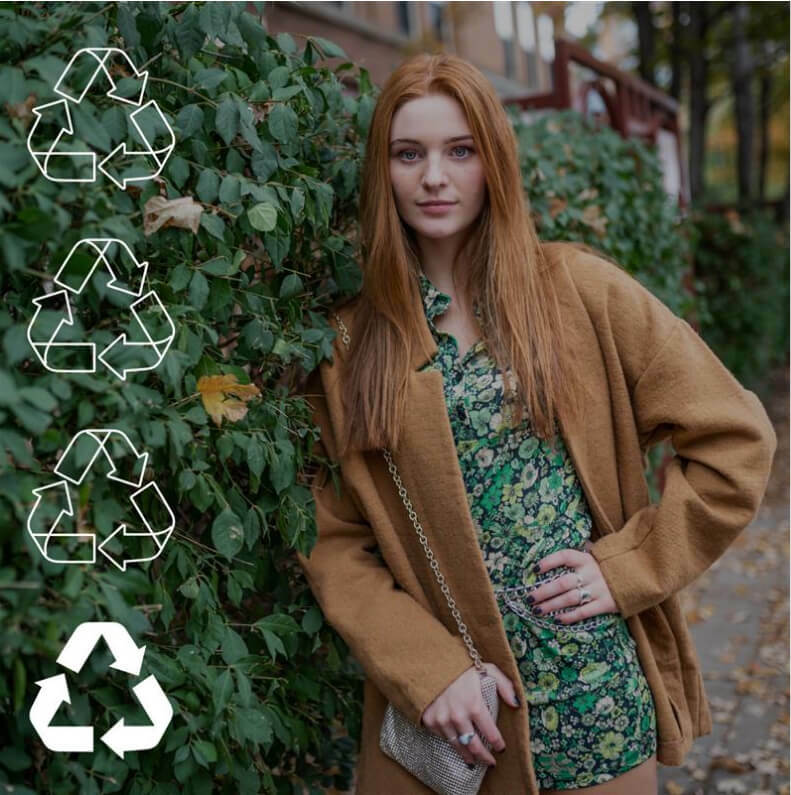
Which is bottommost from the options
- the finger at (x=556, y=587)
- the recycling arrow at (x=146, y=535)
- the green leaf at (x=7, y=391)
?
the finger at (x=556, y=587)

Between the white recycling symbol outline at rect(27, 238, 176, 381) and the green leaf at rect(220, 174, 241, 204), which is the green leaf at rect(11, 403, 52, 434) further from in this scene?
the green leaf at rect(220, 174, 241, 204)

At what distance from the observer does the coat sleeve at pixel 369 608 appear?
1.93 metres

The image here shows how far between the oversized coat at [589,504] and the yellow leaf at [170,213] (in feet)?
1.74

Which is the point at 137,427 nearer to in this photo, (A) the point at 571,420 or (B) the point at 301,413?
(B) the point at 301,413

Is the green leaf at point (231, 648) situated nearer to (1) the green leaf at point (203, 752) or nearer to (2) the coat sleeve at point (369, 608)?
(1) the green leaf at point (203, 752)

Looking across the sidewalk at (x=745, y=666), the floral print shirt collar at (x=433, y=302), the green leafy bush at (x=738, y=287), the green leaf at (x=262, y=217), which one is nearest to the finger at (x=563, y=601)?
the floral print shirt collar at (x=433, y=302)

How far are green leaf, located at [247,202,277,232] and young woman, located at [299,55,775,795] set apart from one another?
354 mm

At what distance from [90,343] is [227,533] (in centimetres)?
49

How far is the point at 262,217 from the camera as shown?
1752 millimetres

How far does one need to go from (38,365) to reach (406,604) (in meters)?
0.95

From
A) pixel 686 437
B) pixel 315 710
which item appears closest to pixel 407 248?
pixel 686 437

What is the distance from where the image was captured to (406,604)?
201 centimetres

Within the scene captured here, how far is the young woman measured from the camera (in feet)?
6.39

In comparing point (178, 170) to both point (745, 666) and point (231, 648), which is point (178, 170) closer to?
point (231, 648)
